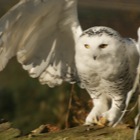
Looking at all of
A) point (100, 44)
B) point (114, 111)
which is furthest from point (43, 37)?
point (114, 111)

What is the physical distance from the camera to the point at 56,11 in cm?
304

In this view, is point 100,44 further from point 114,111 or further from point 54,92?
point 54,92

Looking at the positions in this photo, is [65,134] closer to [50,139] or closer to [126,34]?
[50,139]

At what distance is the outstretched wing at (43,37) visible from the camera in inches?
113

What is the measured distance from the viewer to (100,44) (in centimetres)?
295

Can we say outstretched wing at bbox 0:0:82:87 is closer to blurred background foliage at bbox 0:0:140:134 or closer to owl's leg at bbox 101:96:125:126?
owl's leg at bbox 101:96:125:126

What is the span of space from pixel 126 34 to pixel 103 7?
153cm

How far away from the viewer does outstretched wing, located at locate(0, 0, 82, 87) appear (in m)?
2.88

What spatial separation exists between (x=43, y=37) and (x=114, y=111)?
0.47 metres

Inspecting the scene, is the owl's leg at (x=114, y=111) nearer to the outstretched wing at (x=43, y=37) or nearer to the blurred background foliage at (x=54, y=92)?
the outstretched wing at (x=43, y=37)

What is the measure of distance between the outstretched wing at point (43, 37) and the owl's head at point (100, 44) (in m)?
0.16

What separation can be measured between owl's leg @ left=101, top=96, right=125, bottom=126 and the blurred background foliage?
25.7 inches

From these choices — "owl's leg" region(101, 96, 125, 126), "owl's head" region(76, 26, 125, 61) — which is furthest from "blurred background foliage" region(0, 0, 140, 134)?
"owl's head" region(76, 26, 125, 61)

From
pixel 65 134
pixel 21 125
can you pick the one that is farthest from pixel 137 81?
pixel 21 125
